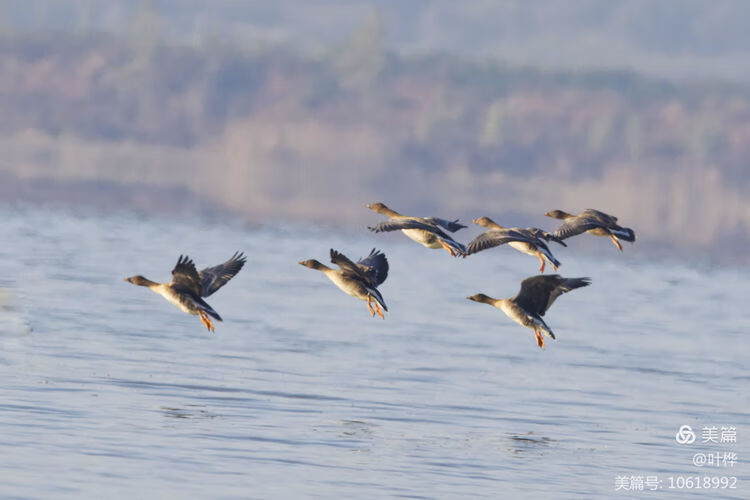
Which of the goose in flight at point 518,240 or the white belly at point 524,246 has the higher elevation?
the white belly at point 524,246

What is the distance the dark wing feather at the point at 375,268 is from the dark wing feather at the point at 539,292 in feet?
7.97

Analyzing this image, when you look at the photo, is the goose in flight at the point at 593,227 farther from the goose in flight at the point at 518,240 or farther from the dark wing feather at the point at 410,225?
the dark wing feather at the point at 410,225

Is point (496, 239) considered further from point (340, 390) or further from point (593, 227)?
point (340, 390)

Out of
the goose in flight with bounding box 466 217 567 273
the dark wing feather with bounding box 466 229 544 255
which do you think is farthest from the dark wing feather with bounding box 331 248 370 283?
the dark wing feather with bounding box 466 229 544 255

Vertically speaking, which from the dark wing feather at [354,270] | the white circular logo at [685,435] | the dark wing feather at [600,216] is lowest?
the dark wing feather at [354,270]

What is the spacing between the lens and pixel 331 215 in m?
157

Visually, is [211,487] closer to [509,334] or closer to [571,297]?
[509,334]

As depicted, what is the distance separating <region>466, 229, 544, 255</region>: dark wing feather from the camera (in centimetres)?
2600

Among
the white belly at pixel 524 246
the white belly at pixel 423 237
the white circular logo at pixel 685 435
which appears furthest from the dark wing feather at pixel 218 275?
the white circular logo at pixel 685 435

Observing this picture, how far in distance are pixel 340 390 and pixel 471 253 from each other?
73.8 feet

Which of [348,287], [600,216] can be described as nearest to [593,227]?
[600,216]

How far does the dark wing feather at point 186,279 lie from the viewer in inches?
1062

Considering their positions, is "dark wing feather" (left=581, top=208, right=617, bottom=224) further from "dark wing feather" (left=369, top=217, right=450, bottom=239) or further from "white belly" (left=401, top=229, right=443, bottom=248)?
"white belly" (left=401, top=229, right=443, bottom=248)

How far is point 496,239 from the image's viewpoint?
2619 cm
